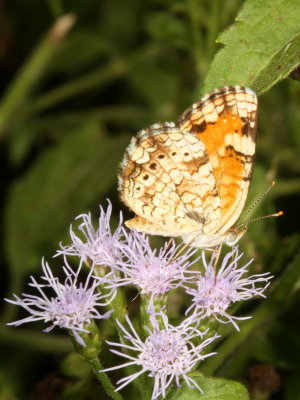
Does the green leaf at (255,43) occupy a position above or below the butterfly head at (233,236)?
above

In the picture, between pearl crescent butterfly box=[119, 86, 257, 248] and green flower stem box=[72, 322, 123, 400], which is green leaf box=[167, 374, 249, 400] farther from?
pearl crescent butterfly box=[119, 86, 257, 248]

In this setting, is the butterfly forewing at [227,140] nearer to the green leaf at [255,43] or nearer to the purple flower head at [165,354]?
the green leaf at [255,43]

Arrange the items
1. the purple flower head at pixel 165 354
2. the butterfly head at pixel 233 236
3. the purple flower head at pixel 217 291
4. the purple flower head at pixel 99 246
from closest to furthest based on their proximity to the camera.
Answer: the purple flower head at pixel 165 354, the purple flower head at pixel 217 291, the purple flower head at pixel 99 246, the butterfly head at pixel 233 236

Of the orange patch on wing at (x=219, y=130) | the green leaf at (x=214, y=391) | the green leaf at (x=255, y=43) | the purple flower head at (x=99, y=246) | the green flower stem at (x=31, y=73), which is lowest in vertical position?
the green leaf at (x=214, y=391)

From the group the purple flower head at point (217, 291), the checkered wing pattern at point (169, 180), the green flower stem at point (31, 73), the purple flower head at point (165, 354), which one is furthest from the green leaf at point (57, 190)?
the purple flower head at point (165, 354)

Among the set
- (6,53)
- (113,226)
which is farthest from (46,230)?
(6,53)

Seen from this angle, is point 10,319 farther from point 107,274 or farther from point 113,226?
point 107,274

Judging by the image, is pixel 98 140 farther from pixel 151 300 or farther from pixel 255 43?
pixel 151 300
